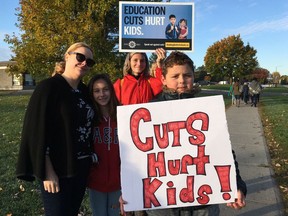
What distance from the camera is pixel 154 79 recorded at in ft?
11.7

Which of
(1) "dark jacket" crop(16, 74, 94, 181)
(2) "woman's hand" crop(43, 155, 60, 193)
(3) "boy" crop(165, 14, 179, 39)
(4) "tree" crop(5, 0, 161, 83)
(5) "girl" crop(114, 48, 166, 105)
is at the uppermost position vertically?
(4) "tree" crop(5, 0, 161, 83)

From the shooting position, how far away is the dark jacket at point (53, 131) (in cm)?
227

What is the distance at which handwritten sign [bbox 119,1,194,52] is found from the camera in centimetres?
415

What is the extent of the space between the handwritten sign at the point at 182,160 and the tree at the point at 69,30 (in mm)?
14160

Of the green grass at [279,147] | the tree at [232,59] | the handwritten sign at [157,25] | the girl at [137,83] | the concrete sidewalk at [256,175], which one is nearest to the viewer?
the girl at [137,83]

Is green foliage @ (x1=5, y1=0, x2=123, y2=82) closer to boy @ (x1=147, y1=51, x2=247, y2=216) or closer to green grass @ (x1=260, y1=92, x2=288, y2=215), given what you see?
green grass @ (x1=260, y1=92, x2=288, y2=215)

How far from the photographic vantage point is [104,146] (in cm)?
281

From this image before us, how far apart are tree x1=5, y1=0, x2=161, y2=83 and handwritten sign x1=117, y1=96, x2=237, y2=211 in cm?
1416

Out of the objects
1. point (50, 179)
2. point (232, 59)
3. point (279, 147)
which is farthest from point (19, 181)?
point (232, 59)

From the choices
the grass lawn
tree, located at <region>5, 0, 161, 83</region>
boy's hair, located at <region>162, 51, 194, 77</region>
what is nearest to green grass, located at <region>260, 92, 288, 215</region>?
the grass lawn

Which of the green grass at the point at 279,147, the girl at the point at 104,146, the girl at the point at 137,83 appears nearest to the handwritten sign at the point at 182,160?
the girl at the point at 104,146

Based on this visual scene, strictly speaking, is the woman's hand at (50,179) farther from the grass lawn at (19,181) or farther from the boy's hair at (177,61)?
the grass lawn at (19,181)

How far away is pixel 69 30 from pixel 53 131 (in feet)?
47.9

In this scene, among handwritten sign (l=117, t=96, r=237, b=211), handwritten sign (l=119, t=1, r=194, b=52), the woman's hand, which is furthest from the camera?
handwritten sign (l=119, t=1, r=194, b=52)
